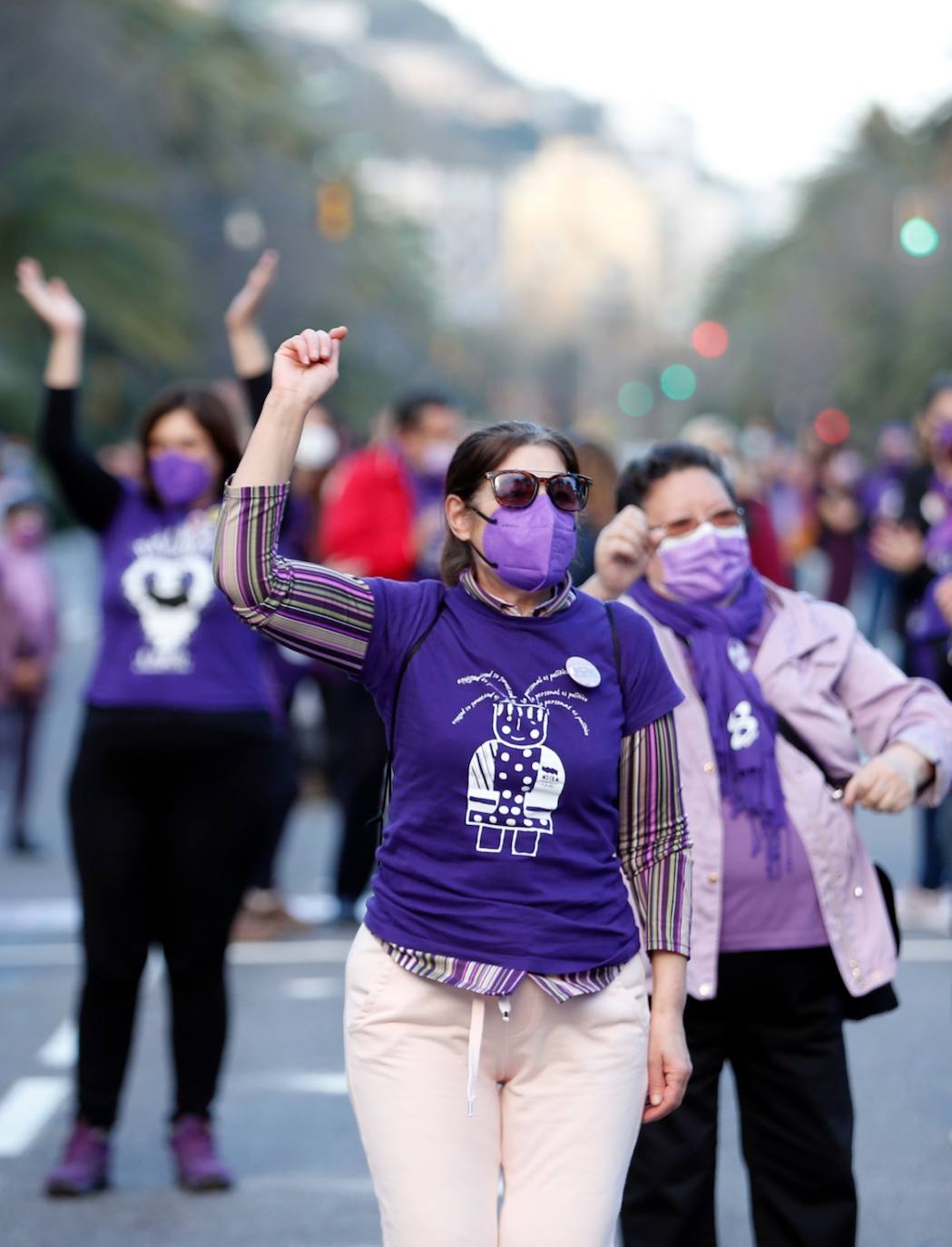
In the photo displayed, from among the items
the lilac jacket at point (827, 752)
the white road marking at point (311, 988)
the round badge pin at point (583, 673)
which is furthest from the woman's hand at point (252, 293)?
the white road marking at point (311, 988)

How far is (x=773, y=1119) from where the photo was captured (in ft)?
13.8

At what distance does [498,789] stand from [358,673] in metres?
0.31

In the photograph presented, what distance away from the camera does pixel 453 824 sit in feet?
11.2

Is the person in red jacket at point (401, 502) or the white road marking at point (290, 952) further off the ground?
the person in red jacket at point (401, 502)

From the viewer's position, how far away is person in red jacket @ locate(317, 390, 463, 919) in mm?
9125

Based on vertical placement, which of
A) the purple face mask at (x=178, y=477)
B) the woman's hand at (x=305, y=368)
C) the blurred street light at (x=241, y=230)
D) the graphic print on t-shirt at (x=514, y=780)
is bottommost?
the graphic print on t-shirt at (x=514, y=780)

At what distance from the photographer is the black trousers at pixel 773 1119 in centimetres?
413

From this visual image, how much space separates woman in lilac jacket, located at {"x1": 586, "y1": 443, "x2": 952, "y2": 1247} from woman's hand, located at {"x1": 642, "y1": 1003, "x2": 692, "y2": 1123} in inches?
16.4

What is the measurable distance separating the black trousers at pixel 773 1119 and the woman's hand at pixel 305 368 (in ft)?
4.75

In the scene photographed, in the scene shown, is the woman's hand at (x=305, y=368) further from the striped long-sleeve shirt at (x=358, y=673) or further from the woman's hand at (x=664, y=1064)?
the woman's hand at (x=664, y=1064)

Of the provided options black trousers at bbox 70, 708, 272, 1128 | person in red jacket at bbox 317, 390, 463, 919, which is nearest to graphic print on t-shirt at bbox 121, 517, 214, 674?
black trousers at bbox 70, 708, 272, 1128

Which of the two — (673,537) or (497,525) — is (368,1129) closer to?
(497,525)

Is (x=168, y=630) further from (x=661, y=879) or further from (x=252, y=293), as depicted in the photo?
(x=661, y=879)

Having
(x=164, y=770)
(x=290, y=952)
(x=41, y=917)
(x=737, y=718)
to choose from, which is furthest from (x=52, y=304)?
(x=41, y=917)
